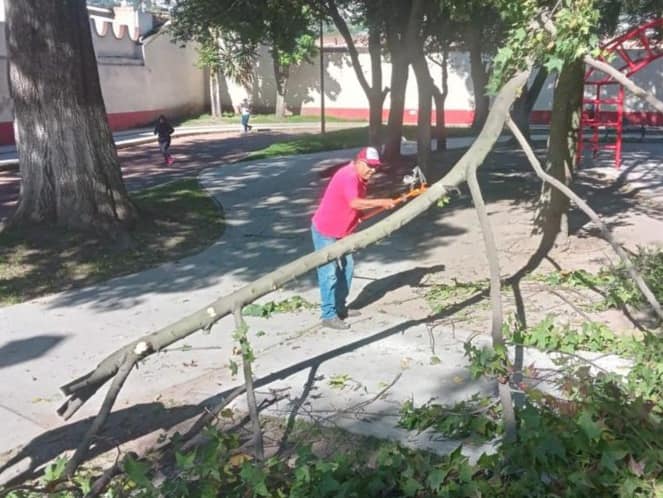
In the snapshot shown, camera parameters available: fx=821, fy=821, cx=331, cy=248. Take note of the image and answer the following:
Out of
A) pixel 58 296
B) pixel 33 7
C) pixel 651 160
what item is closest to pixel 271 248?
pixel 58 296

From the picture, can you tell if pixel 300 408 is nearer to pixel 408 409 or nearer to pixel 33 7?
pixel 408 409

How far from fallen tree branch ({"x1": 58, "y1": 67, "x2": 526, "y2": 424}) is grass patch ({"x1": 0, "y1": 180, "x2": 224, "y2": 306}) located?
5056 mm

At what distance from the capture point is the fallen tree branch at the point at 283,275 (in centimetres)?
414

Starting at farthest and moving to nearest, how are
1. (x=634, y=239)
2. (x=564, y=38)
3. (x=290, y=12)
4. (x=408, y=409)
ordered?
1. (x=290, y=12)
2. (x=634, y=239)
3. (x=564, y=38)
4. (x=408, y=409)

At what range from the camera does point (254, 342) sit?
Result: 7188mm

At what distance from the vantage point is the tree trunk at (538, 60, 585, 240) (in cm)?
948

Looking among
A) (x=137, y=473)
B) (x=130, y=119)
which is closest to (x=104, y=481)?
(x=137, y=473)

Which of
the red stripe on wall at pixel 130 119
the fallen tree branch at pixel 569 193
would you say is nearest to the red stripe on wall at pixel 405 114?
the red stripe on wall at pixel 130 119

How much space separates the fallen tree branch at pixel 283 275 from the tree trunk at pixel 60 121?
22.2 ft

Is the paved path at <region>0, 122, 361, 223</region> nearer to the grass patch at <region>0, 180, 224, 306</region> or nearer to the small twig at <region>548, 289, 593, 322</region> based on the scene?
the grass patch at <region>0, 180, 224, 306</region>

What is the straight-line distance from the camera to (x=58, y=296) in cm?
893

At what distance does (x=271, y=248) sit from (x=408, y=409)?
591 centimetres

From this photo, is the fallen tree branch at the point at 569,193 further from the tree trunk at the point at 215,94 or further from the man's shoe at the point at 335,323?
the tree trunk at the point at 215,94

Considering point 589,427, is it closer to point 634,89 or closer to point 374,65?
point 634,89
